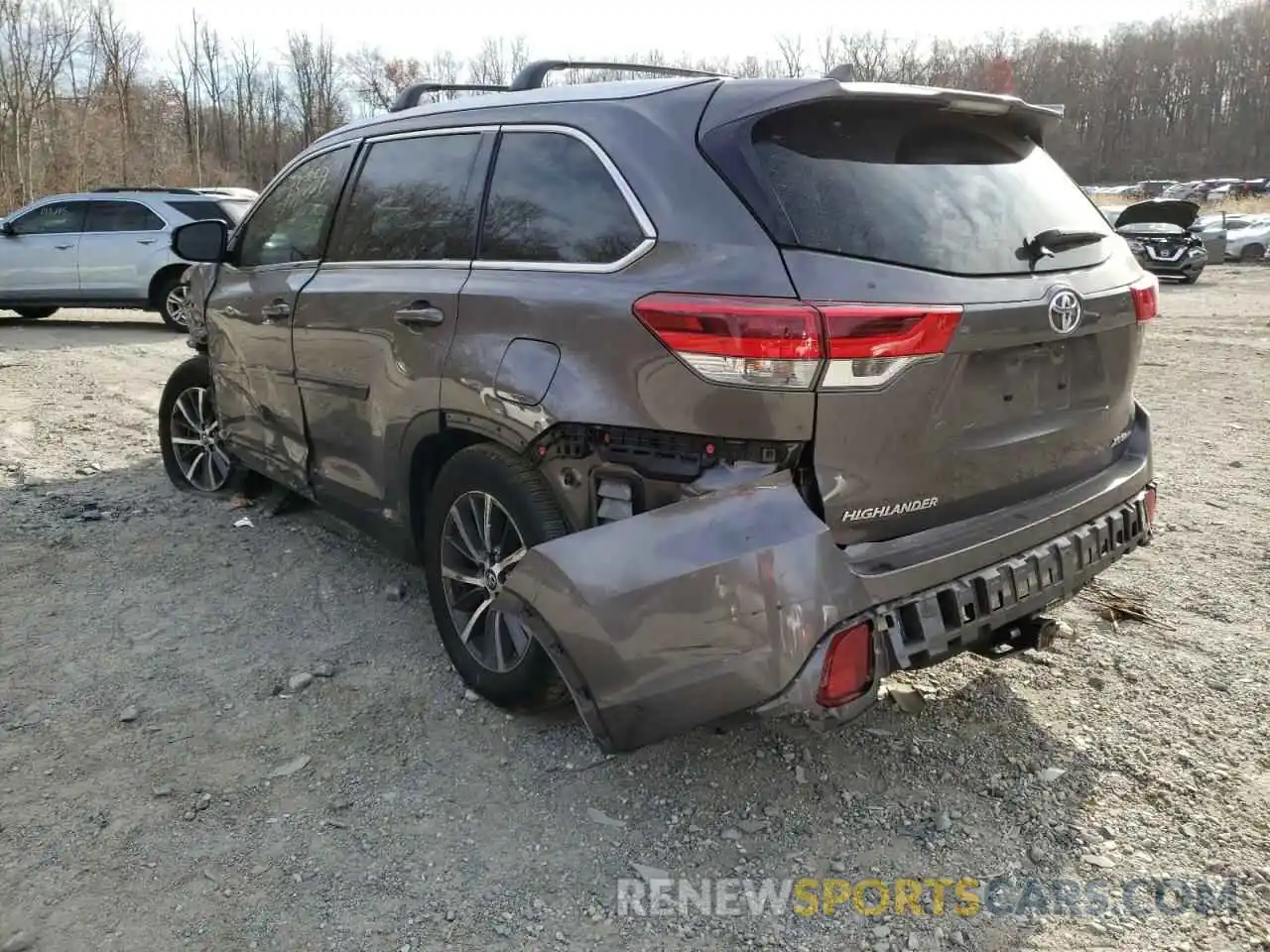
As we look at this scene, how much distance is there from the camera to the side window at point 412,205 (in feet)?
10.7

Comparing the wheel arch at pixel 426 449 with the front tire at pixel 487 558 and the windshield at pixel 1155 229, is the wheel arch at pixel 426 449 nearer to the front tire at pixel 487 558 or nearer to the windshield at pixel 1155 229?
the front tire at pixel 487 558

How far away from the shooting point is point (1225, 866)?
2482 mm

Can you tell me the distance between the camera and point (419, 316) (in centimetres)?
320

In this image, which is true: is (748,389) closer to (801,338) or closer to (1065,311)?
(801,338)

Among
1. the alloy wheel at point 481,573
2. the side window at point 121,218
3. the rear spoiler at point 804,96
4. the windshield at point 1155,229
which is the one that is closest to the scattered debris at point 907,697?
the alloy wheel at point 481,573

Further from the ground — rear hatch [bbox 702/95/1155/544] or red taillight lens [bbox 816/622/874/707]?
rear hatch [bbox 702/95/1155/544]

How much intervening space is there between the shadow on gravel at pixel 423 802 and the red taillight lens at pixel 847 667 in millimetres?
219

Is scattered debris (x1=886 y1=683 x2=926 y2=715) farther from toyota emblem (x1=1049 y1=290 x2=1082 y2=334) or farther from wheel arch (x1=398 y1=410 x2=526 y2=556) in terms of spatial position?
wheel arch (x1=398 y1=410 x2=526 y2=556)

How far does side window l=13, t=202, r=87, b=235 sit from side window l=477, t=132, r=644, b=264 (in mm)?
11913

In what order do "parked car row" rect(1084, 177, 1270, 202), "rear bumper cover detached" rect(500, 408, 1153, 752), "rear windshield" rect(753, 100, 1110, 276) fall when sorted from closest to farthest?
"rear bumper cover detached" rect(500, 408, 1153, 752)
"rear windshield" rect(753, 100, 1110, 276)
"parked car row" rect(1084, 177, 1270, 202)

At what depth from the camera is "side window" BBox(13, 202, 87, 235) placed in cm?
1274

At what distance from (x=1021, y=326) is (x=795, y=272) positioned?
26.3 inches

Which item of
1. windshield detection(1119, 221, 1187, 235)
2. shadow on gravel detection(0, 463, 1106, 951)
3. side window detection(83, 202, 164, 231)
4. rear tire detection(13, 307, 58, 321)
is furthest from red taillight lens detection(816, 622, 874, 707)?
windshield detection(1119, 221, 1187, 235)

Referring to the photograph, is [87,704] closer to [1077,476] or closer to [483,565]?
[483,565]
